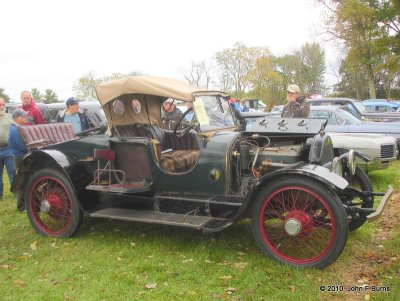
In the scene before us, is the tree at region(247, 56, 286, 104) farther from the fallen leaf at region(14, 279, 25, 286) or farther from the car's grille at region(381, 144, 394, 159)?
the fallen leaf at region(14, 279, 25, 286)

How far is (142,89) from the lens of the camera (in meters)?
4.91

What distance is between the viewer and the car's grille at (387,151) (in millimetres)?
7328

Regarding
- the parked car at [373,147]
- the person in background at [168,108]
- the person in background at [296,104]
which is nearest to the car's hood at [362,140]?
the parked car at [373,147]

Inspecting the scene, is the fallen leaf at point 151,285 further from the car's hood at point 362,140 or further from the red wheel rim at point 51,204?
the car's hood at point 362,140

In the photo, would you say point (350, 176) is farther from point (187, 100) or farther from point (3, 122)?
point (3, 122)

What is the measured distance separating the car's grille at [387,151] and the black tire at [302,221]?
3616 mm

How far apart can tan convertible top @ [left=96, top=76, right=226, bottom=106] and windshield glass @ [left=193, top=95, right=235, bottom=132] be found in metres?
0.18

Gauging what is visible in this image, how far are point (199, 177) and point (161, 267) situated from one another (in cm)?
102

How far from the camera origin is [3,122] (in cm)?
708

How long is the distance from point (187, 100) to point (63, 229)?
7.48 ft

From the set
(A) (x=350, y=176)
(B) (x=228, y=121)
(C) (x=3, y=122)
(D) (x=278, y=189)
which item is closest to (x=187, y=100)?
(B) (x=228, y=121)

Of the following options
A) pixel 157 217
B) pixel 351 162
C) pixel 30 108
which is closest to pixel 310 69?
pixel 30 108

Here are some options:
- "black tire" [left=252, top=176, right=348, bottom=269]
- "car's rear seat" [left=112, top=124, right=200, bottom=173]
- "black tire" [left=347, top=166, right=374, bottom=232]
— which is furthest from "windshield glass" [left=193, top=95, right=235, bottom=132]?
"black tire" [left=347, top=166, right=374, bottom=232]

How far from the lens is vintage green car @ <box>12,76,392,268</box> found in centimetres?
409
